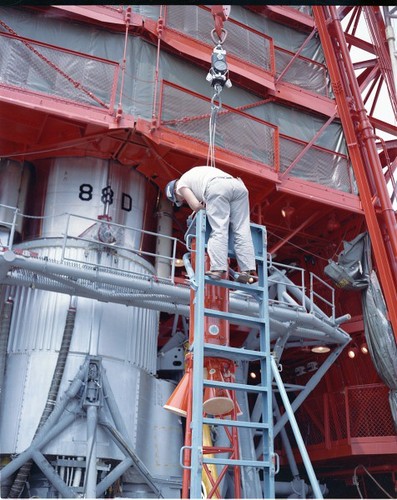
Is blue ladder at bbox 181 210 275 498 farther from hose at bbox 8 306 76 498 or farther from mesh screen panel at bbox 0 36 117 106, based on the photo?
mesh screen panel at bbox 0 36 117 106

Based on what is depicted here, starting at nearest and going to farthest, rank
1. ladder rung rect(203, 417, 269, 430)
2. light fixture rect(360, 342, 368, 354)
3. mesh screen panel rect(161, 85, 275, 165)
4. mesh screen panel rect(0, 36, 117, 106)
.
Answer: ladder rung rect(203, 417, 269, 430) < mesh screen panel rect(0, 36, 117, 106) < mesh screen panel rect(161, 85, 275, 165) < light fixture rect(360, 342, 368, 354)

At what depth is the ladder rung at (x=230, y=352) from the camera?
5.78 metres

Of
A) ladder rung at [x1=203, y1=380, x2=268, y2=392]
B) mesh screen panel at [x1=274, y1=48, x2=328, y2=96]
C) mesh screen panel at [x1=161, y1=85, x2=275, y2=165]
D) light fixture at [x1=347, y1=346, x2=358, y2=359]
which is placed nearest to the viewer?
ladder rung at [x1=203, y1=380, x2=268, y2=392]

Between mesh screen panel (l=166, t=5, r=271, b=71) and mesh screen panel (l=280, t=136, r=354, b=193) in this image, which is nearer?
mesh screen panel (l=166, t=5, r=271, b=71)

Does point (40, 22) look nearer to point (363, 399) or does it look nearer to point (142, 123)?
point (142, 123)

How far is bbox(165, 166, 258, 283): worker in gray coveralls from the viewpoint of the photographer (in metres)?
6.31

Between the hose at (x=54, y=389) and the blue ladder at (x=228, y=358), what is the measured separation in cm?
509

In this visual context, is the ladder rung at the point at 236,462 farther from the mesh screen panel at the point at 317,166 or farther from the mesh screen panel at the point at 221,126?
the mesh screen panel at the point at 317,166

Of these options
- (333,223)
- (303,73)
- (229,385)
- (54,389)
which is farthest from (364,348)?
(229,385)

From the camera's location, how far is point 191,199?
6668mm

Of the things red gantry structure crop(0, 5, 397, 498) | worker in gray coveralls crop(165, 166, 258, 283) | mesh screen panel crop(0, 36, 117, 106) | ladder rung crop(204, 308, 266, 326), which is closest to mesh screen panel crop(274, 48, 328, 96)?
red gantry structure crop(0, 5, 397, 498)

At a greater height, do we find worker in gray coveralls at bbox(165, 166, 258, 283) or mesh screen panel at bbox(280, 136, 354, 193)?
mesh screen panel at bbox(280, 136, 354, 193)

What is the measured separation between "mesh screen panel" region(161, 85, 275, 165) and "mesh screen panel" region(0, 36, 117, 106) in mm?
1392

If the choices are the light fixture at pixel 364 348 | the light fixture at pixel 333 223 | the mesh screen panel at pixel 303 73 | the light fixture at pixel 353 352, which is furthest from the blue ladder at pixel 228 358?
the mesh screen panel at pixel 303 73
